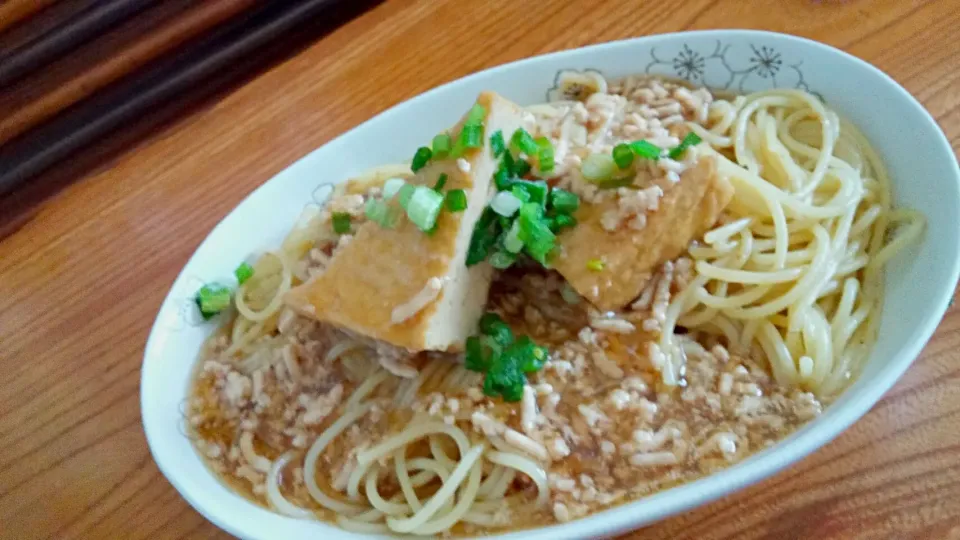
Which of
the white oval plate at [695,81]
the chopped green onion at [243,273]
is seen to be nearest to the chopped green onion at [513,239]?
the white oval plate at [695,81]

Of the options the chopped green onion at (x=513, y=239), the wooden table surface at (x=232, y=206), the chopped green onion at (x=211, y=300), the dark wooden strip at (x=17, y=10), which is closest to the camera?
the wooden table surface at (x=232, y=206)

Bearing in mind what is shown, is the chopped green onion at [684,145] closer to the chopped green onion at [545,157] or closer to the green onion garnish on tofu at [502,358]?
the chopped green onion at [545,157]

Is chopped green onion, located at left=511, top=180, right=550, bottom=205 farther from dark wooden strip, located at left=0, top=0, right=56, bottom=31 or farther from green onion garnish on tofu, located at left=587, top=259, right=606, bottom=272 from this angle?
dark wooden strip, located at left=0, top=0, right=56, bottom=31

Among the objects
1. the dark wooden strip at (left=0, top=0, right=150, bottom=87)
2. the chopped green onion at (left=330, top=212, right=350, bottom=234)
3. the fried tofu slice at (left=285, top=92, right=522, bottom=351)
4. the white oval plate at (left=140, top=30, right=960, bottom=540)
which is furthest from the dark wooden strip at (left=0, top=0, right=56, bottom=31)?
the fried tofu slice at (left=285, top=92, right=522, bottom=351)

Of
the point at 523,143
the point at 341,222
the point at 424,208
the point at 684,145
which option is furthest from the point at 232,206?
the point at 684,145

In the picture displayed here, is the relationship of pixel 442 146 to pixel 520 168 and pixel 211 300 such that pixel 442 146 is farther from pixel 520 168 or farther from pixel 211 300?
pixel 211 300

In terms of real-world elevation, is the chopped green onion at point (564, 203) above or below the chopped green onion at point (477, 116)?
below

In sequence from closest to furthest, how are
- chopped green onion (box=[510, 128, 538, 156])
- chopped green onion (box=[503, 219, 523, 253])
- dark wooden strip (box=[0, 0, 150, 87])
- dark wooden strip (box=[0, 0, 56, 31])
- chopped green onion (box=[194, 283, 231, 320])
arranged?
chopped green onion (box=[503, 219, 523, 253]) < chopped green onion (box=[510, 128, 538, 156]) < chopped green onion (box=[194, 283, 231, 320]) < dark wooden strip (box=[0, 0, 56, 31]) < dark wooden strip (box=[0, 0, 150, 87])
